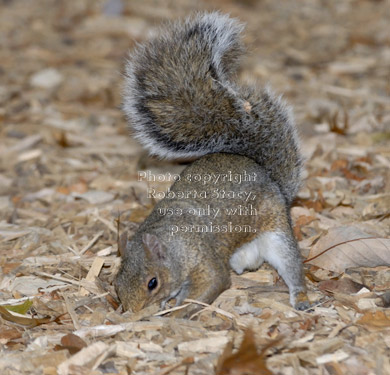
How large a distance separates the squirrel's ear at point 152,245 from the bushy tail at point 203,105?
33.5 inches

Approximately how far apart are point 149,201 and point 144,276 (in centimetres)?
174

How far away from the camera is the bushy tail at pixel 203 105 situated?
4.18 m

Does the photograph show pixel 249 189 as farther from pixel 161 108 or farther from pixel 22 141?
pixel 22 141

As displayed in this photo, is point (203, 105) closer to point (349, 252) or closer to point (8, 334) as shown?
point (349, 252)

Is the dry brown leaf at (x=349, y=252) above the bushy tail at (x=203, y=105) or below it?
below

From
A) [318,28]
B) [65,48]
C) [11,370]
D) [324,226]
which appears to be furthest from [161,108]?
[318,28]

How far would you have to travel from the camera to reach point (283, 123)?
4.40 meters

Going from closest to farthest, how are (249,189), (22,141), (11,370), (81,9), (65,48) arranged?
(11,370) < (249,189) < (22,141) < (65,48) < (81,9)

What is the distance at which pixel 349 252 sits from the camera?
4.18 m

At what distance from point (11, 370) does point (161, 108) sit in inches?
74.1

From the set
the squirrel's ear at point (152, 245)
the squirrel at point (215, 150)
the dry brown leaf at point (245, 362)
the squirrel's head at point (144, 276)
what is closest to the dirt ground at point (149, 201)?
the dry brown leaf at point (245, 362)

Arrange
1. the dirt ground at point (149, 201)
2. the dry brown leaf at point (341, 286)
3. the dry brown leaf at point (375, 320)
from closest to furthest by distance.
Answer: the dirt ground at point (149, 201) → the dry brown leaf at point (375, 320) → the dry brown leaf at point (341, 286)

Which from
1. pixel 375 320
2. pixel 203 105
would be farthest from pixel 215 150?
pixel 375 320

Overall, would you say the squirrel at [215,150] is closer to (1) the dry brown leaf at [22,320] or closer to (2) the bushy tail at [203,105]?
(2) the bushy tail at [203,105]
